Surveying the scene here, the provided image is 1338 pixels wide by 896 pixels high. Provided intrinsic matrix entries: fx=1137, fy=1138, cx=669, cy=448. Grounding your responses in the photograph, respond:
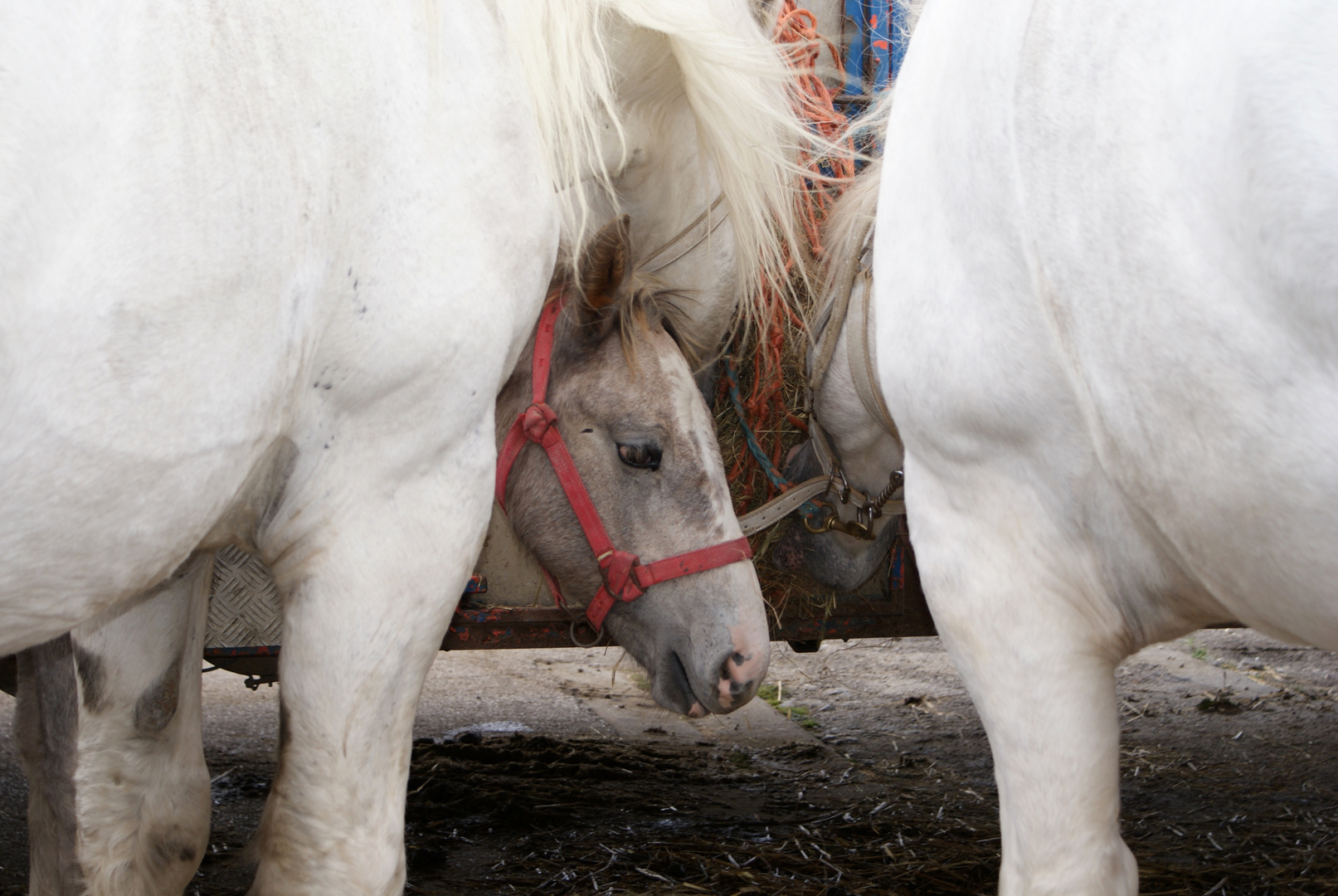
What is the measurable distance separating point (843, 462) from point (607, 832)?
1013mm

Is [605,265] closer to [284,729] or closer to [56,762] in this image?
[284,729]

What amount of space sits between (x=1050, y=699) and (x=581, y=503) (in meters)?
0.96

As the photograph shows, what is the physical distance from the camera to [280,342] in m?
1.11

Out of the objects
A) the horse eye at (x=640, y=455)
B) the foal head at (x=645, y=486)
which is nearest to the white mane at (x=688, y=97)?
the foal head at (x=645, y=486)

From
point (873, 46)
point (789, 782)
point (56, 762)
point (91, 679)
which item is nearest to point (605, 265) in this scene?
point (873, 46)

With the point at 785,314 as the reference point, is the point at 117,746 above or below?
below

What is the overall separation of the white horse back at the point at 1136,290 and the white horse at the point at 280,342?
487mm

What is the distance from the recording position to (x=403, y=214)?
1.23 metres

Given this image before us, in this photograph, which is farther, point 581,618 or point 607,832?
point 607,832

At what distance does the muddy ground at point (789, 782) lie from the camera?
2.26m

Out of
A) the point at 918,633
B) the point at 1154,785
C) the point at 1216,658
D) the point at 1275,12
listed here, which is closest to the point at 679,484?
the point at 918,633

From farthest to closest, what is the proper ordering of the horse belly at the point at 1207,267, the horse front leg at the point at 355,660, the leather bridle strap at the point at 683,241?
the leather bridle strap at the point at 683,241, the horse front leg at the point at 355,660, the horse belly at the point at 1207,267

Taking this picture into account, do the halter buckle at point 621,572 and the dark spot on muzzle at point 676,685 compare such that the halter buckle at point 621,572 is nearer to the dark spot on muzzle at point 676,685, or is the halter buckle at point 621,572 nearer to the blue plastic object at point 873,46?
the dark spot on muzzle at point 676,685

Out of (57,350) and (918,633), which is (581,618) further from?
(57,350)
